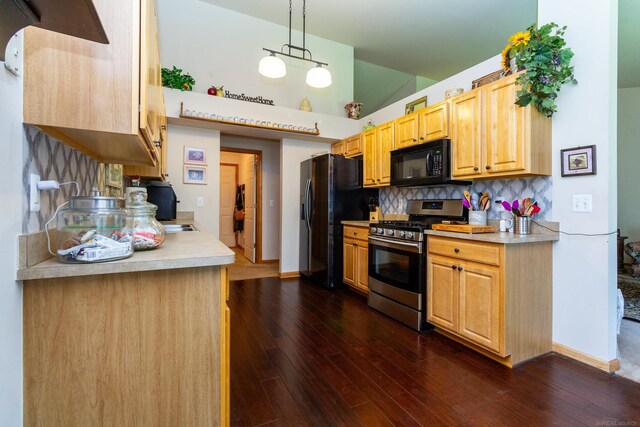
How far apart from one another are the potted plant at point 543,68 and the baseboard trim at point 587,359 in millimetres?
1764

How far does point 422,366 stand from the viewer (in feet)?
6.60

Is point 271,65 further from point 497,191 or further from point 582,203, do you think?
point 582,203

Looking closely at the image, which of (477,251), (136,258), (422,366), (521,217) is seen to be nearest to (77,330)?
(136,258)

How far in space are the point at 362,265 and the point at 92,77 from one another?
3092mm

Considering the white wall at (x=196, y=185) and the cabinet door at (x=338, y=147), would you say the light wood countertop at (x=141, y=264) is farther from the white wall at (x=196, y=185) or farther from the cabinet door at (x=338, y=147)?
the cabinet door at (x=338, y=147)

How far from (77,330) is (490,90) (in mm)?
2998

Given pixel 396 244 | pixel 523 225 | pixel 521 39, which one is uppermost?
pixel 521 39

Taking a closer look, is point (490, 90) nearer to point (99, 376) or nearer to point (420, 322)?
point (420, 322)

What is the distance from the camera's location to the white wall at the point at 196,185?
388 cm

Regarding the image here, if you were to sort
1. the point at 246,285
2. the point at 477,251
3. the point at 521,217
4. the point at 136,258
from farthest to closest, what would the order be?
the point at 246,285
the point at 521,217
the point at 477,251
the point at 136,258

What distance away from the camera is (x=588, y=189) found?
2074 mm

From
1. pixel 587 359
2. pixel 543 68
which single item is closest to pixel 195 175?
pixel 543 68

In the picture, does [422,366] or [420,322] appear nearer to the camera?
[422,366]

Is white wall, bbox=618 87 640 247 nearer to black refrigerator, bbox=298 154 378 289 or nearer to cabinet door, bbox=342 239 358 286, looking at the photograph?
black refrigerator, bbox=298 154 378 289
